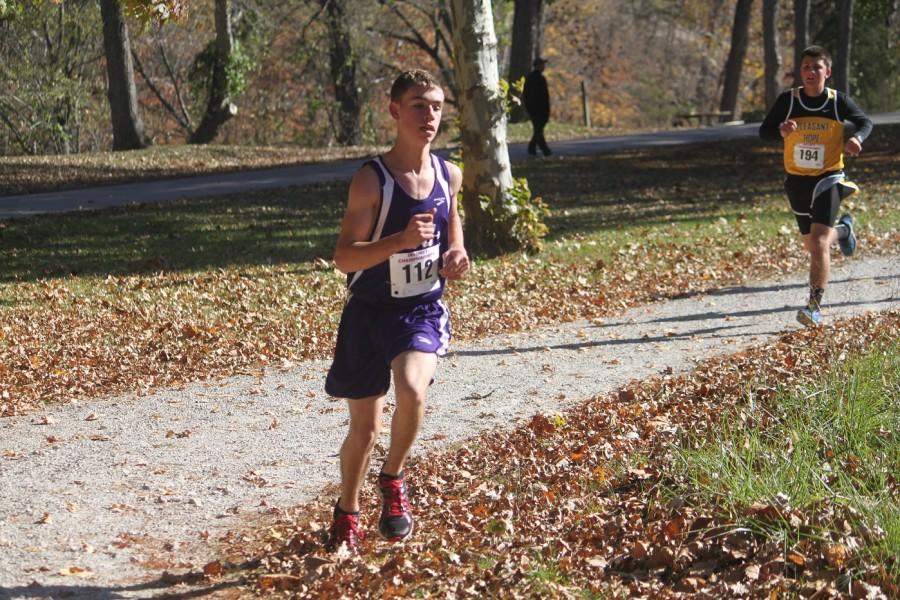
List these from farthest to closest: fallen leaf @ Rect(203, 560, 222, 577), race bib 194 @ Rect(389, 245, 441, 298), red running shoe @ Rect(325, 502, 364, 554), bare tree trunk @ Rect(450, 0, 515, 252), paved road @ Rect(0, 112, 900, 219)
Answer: paved road @ Rect(0, 112, 900, 219) → bare tree trunk @ Rect(450, 0, 515, 252) → red running shoe @ Rect(325, 502, 364, 554) → fallen leaf @ Rect(203, 560, 222, 577) → race bib 194 @ Rect(389, 245, 441, 298)

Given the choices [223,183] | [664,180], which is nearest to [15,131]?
[223,183]

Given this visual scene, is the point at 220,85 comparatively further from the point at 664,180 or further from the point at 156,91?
the point at 664,180

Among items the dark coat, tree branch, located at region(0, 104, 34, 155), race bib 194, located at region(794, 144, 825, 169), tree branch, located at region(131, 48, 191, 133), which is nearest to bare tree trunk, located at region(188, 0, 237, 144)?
tree branch, located at region(0, 104, 34, 155)

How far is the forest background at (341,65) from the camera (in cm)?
3309

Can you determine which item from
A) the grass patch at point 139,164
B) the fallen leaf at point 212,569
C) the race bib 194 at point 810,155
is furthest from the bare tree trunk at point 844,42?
the fallen leaf at point 212,569

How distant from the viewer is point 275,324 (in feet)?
37.2

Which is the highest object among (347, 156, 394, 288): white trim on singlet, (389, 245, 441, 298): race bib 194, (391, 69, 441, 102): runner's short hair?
(391, 69, 441, 102): runner's short hair

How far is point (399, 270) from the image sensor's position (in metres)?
5.07

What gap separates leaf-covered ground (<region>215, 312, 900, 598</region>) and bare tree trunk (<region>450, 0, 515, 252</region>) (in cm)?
763

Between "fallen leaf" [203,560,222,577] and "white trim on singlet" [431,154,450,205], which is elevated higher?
"white trim on singlet" [431,154,450,205]

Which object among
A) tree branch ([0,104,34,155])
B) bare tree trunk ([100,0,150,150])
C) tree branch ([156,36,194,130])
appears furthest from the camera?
tree branch ([156,36,194,130])

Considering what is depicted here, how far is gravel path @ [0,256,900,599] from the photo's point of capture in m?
5.61

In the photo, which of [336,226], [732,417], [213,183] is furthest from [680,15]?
[732,417]

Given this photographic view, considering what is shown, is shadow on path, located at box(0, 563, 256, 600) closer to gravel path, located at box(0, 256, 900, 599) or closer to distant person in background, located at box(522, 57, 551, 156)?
gravel path, located at box(0, 256, 900, 599)
